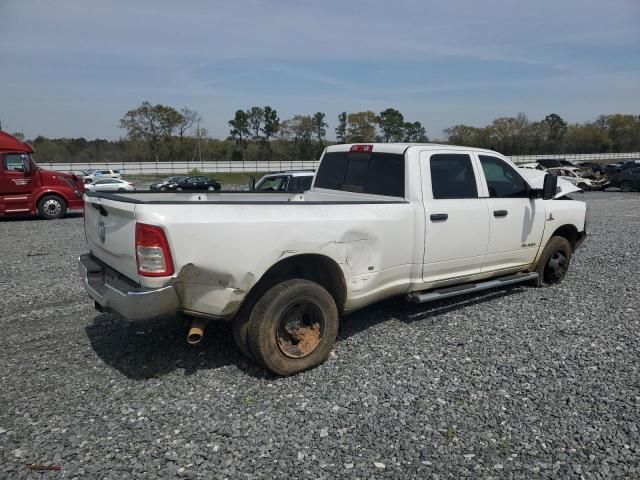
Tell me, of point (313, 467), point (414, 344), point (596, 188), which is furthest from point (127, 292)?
point (596, 188)

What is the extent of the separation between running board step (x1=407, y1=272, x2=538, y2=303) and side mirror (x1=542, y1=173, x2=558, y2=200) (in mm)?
999

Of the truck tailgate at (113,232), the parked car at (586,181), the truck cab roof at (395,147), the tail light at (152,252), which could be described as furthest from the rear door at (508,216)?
the parked car at (586,181)

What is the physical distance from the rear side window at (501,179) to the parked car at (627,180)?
25576mm

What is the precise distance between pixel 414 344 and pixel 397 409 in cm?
119

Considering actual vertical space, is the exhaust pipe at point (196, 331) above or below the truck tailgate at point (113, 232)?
below

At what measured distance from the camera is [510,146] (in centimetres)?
8806

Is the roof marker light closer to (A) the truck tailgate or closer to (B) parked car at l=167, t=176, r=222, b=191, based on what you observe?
(A) the truck tailgate

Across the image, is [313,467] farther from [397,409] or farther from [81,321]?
[81,321]

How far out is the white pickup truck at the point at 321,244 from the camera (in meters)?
3.31

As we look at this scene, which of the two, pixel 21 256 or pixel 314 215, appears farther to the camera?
pixel 21 256

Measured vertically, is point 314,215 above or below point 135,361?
above

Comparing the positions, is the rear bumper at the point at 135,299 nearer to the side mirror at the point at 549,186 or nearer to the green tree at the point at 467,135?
the side mirror at the point at 549,186

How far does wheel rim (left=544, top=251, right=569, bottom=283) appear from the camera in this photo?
6.32 meters

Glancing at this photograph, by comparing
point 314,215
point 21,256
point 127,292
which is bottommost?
point 21,256
